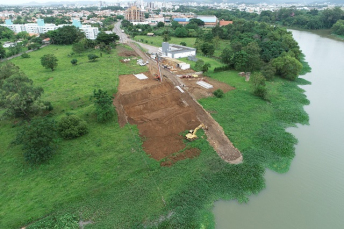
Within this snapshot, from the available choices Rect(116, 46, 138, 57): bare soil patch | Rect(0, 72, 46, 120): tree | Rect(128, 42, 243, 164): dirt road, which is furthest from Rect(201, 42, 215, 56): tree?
Rect(0, 72, 46, 120): tree

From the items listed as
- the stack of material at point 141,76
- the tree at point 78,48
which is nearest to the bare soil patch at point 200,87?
the stack of material at point 141,76

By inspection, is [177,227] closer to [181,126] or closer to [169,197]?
[169,197]

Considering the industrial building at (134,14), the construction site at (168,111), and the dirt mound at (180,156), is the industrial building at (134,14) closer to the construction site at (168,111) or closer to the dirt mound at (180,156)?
the construction site at (168,111)

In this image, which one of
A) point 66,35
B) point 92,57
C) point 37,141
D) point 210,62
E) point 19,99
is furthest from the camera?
point 66,35

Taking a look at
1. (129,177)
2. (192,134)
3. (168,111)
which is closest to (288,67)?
(168,111)

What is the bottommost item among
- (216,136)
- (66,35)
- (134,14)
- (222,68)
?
(216,136)

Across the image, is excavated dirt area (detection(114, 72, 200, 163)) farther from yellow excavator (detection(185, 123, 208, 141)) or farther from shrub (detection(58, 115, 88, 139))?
shrub (detection(58, 115, 88, 139))

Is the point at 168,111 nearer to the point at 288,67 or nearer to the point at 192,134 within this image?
the point at 192,134

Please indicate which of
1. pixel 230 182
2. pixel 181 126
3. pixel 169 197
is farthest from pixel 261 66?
pixel 169 197
